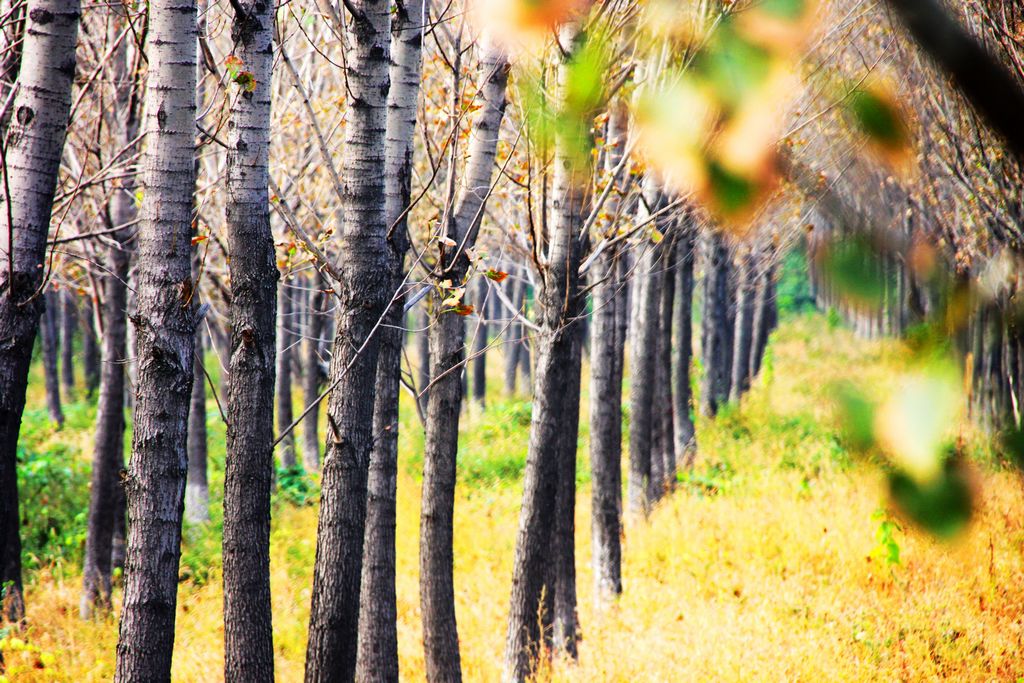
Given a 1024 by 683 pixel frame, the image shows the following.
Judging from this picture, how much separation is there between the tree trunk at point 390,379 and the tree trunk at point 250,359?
0.74 metres

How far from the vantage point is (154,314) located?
3553 millimetres

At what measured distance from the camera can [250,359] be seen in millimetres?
4148

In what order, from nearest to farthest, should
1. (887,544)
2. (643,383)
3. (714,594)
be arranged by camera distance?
(887,544) → (714,594) → (643,383)

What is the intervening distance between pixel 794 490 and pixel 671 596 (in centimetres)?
430

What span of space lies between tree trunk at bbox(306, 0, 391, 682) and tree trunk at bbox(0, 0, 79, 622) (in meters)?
1.26

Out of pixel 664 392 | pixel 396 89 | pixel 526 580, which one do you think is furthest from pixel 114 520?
pixel 664 392

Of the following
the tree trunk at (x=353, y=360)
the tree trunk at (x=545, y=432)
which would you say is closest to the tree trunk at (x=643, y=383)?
the tree trunk at (x=545, y=432)

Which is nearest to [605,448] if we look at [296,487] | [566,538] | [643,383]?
[566,538]

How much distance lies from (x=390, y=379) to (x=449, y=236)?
96 cm

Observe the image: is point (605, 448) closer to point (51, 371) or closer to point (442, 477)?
point (442, 477)

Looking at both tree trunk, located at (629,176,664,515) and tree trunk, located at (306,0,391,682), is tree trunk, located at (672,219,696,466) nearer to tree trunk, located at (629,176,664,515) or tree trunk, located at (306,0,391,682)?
tree trunk, located at (629,176,664,515)

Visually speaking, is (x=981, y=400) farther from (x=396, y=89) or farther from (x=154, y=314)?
(x=396, y=89)

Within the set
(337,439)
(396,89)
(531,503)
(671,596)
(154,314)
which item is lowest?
(671,596)

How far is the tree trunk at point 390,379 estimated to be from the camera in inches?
184
